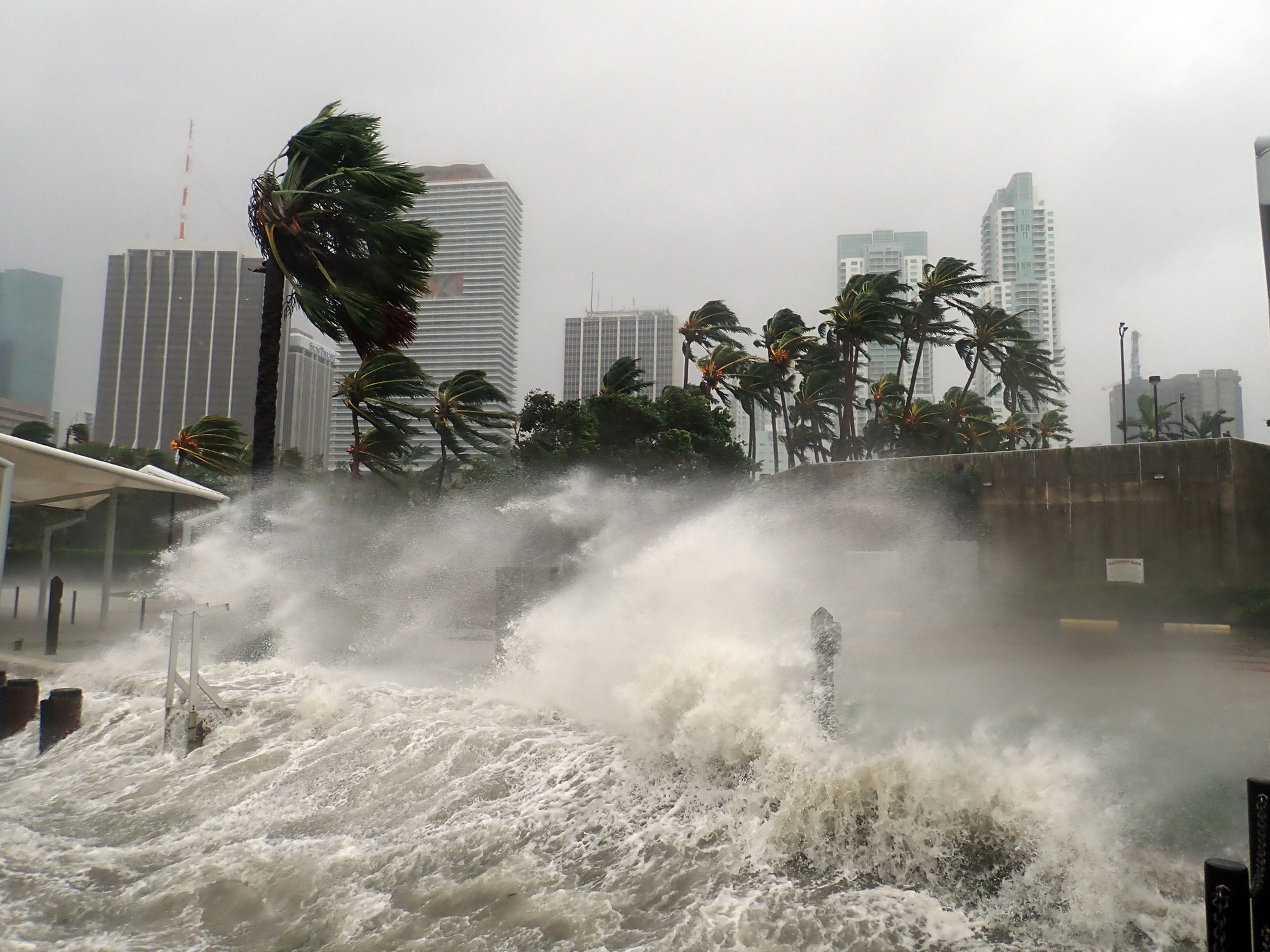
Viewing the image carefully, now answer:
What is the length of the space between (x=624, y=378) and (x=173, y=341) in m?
54.8

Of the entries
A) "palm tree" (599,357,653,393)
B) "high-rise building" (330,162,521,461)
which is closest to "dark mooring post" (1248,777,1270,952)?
"palm tree" (599,357,653,393)

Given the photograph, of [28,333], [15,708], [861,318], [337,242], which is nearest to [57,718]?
[15,708]

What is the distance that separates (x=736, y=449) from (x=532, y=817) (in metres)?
28.4

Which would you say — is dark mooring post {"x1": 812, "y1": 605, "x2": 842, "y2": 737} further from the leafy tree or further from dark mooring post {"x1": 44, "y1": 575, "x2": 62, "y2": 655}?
the leafy tree

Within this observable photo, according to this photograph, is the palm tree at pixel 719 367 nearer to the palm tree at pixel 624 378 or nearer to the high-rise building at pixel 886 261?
the palm tree at pixel 624 378

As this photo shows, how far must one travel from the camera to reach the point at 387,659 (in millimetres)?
11945

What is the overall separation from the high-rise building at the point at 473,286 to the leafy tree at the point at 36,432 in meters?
52.6

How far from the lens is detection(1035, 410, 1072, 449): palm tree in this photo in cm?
6216

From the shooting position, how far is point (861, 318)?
33875 mm

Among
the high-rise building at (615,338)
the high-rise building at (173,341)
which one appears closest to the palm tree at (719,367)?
the high-rise building at (173,341)

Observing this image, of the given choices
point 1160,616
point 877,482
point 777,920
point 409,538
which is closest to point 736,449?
point 877,482

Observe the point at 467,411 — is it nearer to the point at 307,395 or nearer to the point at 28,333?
the point at 28,333

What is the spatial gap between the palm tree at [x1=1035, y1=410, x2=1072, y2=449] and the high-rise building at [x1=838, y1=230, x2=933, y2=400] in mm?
19324

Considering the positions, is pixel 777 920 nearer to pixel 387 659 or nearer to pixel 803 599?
pixel 387 659
